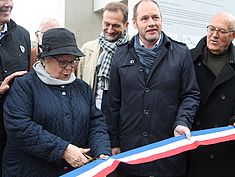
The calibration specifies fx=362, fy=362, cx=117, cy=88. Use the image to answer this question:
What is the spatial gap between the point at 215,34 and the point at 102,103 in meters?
1.18

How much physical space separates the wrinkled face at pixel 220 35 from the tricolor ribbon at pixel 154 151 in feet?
2.46

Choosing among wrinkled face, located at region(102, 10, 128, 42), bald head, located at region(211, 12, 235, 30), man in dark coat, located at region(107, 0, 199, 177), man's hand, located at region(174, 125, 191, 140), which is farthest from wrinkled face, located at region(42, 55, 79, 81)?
bald head, located at region(211, 12, 235, 30)

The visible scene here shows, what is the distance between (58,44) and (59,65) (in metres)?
0.14

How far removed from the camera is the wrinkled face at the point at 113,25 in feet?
11.1

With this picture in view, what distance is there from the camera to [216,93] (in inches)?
125

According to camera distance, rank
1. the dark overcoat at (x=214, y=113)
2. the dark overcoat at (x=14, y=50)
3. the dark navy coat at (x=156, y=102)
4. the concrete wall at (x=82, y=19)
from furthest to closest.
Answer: the concrete wall at (x=82, y=19), the dark overcoat at (x=214, y=113), the dark overcoat at (x=14, y=50), the dark navy coat at (x=156, y=102)

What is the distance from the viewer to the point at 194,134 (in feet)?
8.86

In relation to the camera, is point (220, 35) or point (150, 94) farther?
point (220, 35)

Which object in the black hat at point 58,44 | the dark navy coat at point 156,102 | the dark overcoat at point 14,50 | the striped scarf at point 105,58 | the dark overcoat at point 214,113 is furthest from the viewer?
the striped scarf at point 105,58

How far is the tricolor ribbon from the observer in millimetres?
2093

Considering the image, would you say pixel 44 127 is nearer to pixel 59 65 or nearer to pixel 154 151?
pixel 59 65

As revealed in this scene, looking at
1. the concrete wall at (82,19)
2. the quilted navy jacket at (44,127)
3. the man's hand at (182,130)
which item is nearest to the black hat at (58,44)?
the quilted navy jacket at (44,127)

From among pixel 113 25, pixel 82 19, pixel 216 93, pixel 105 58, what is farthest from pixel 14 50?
pixel 82 19

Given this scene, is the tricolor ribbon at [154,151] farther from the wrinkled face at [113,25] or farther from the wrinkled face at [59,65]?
the wrinkled face at [113,25]
